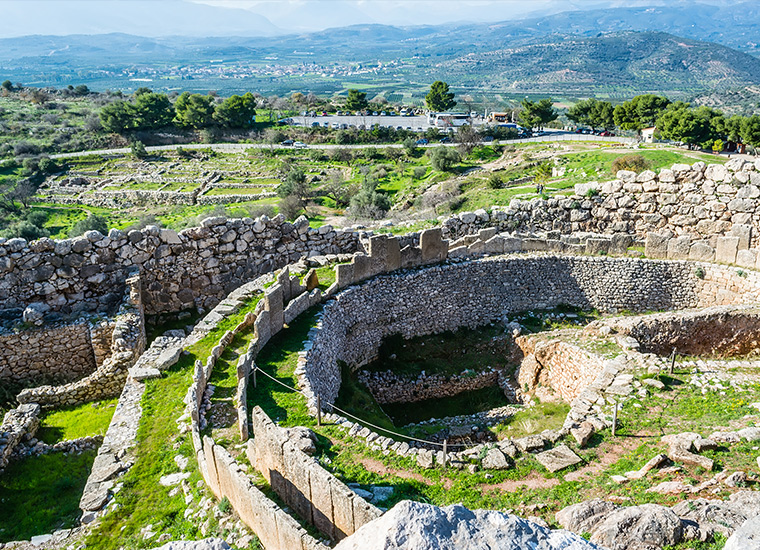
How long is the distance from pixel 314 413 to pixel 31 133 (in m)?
102

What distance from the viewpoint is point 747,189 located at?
59.0ft

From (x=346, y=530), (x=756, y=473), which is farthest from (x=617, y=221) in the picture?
(x=346, y=530)

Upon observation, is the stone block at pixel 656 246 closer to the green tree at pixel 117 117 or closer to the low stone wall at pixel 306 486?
the low stone wall at pixel 306 486

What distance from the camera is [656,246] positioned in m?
18.0

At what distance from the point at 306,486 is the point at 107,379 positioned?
6.92 metres

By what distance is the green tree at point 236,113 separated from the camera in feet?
336

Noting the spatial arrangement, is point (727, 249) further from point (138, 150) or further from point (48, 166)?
point (138, 150)

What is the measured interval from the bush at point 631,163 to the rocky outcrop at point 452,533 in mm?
37474

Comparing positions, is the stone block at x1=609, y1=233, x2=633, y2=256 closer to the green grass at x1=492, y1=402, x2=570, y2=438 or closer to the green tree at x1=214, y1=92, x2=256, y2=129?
the green grass at x1=492, y1=402, x2=570, y2=438

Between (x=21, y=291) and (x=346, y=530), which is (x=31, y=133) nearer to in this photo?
(x=21, y=291)

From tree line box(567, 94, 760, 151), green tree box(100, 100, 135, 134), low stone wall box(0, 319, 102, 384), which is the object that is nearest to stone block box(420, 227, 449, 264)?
low stone wall box(0, 319, 102, 384)

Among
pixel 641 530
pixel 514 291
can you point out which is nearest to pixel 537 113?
pixel 514 291

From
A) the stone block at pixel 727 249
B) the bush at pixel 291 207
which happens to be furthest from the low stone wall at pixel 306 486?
the bush at pixel 291 207

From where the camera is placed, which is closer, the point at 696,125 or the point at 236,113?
the point at 696,125
